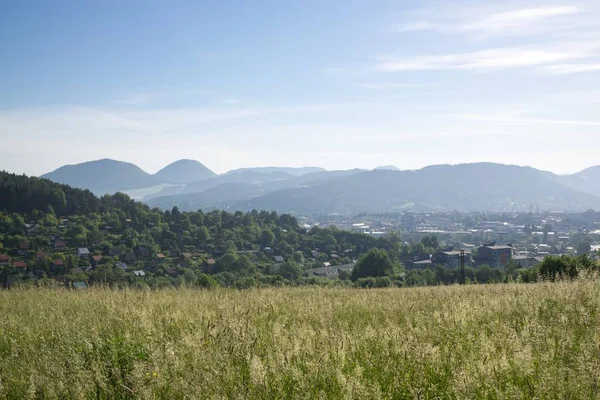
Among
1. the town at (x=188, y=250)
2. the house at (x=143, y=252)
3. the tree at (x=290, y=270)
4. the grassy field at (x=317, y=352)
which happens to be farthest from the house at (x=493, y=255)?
the grassy field at (x=317, y=352)

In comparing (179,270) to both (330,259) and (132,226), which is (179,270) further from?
(330,259)

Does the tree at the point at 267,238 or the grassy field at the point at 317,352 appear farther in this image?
the tree at the point at 267,238

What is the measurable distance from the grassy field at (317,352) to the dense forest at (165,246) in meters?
42.1

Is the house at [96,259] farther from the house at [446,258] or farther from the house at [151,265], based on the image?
the house at [446,258]

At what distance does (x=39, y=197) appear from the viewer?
93625 mm

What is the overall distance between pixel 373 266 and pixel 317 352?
61.2 meters

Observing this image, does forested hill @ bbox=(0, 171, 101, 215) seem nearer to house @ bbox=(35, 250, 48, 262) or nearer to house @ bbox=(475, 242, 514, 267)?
house @ bbox=(35, 250, 48, 262)

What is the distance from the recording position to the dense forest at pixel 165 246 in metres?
61.3

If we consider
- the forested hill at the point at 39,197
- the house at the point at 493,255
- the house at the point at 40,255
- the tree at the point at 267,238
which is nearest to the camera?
the house at the point at 40,255

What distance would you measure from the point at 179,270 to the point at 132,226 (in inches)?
1158

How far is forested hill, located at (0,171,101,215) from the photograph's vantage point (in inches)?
3526

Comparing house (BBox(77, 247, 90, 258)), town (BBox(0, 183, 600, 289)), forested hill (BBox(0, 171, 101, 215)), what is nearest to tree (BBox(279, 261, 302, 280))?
town (BBox(0, 183, 600, 289))

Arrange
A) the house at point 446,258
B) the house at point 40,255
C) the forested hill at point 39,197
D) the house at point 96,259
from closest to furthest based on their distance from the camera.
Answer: the house at point 40,255 < the house at point 96,259 < the forested hill at point 39,197 < the house at point 446,258

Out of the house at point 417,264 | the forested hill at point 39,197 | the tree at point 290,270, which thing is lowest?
the house at point 417,264
